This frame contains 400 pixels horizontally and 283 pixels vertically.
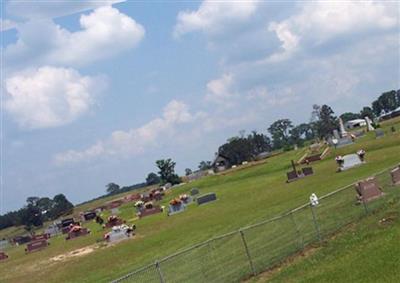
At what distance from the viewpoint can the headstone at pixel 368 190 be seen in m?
24.0

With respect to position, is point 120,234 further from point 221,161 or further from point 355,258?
point 221,161

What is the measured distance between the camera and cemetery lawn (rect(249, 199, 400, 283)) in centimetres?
1424

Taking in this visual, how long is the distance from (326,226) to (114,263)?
41.8 ft

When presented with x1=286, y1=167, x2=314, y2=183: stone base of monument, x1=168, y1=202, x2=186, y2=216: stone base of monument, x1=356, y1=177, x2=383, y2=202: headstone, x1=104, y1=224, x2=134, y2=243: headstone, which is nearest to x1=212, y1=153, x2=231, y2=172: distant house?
x1=168, y1=202, x2=186, y2=216: stone base of monument

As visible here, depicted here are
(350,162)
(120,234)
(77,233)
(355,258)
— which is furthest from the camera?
(77,233)

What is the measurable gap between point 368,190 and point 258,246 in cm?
661

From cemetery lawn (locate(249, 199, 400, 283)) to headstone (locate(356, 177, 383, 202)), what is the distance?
2.78 m

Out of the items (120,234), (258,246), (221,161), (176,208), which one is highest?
(221,161)

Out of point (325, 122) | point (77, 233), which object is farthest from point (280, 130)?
point (77, 233)

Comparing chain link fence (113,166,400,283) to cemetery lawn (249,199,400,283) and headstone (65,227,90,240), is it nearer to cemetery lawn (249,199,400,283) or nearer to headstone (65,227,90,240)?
cemetery lawn (249,199,400,283)

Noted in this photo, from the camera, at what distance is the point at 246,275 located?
18125 mm

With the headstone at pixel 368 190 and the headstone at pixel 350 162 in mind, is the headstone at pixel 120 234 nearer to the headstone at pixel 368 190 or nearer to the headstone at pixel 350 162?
the headstone at pixel 350 162

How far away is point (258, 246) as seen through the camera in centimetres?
2042

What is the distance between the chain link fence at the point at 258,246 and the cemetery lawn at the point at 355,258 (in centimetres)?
81
